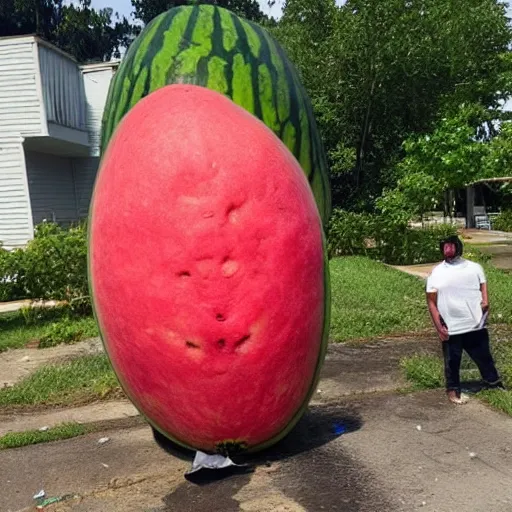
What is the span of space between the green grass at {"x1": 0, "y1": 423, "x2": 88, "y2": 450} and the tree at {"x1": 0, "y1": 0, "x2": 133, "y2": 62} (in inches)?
1314

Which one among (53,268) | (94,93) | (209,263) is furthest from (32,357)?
(94,93)

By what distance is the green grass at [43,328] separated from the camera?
8.03m

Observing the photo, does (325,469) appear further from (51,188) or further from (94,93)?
(94,93)

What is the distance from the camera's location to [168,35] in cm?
319

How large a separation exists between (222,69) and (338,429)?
7.84ft

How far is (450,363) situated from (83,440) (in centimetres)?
262

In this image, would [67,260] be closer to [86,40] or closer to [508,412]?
[508,412]

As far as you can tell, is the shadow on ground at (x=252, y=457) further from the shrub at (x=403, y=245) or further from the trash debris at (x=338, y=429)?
the shrub at (x=403, y=245)

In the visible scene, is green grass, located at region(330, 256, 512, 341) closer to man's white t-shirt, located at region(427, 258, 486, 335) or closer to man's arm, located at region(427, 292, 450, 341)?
man's arm, located at region(427, 292, 450, 341)

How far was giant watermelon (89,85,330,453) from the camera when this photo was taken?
2.67 metres

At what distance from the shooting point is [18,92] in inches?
520

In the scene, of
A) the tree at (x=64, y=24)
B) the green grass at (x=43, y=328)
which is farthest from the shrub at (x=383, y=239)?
the tree at (x=64, y=24)

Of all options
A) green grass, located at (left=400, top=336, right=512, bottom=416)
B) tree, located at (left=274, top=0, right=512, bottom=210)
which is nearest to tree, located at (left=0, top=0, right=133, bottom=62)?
tree, located at (left=274, top=0, right=512, bottom=210)

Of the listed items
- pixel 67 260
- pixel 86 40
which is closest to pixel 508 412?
pixel 67 260
